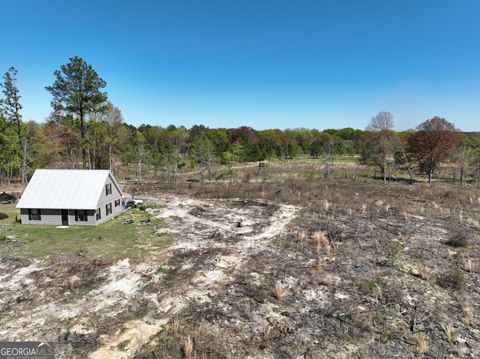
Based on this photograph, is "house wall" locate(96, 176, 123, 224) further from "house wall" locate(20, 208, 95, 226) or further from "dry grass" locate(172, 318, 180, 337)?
"dry grass" locate(172, 318, 180, 337)

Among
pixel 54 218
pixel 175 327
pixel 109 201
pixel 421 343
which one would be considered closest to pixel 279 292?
pixel 175 327

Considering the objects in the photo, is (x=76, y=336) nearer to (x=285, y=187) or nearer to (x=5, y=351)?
(x=5, y=351)

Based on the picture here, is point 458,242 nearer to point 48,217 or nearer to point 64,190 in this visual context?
point 64,190

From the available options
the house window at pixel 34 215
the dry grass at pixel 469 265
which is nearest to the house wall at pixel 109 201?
the house window at pixel 34 215

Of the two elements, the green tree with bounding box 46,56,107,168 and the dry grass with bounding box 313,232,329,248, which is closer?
the dry grass with bounding box 313,232,329,248

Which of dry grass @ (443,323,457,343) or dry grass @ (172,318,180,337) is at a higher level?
dry grass @ (172,318,180,337)

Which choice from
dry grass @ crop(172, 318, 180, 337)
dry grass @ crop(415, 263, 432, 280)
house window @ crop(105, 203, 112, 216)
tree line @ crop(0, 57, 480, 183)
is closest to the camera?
dry grass @ crop(172, 318, 180, 337)

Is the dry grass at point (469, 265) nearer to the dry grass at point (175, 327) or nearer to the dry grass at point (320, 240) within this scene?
the dry grass at point (320, 240)

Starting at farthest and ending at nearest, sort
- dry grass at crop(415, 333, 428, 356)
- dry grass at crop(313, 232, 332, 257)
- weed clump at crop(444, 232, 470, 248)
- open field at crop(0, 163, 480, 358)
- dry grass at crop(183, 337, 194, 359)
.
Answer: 1. weed clump at crop(444, 232, 470, 248)
2. dry grass at crop(313, 232, 332, 257)
3. open field at crop(0, 163, 480, 358)
4. dry grass at crop(415, 333, 428, 356)
5. dry grass at crop(183, 337, 194, 359)

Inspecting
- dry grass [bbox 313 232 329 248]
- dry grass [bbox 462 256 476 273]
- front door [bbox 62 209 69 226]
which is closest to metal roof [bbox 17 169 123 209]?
front door [bbox 62 209 69 226]
